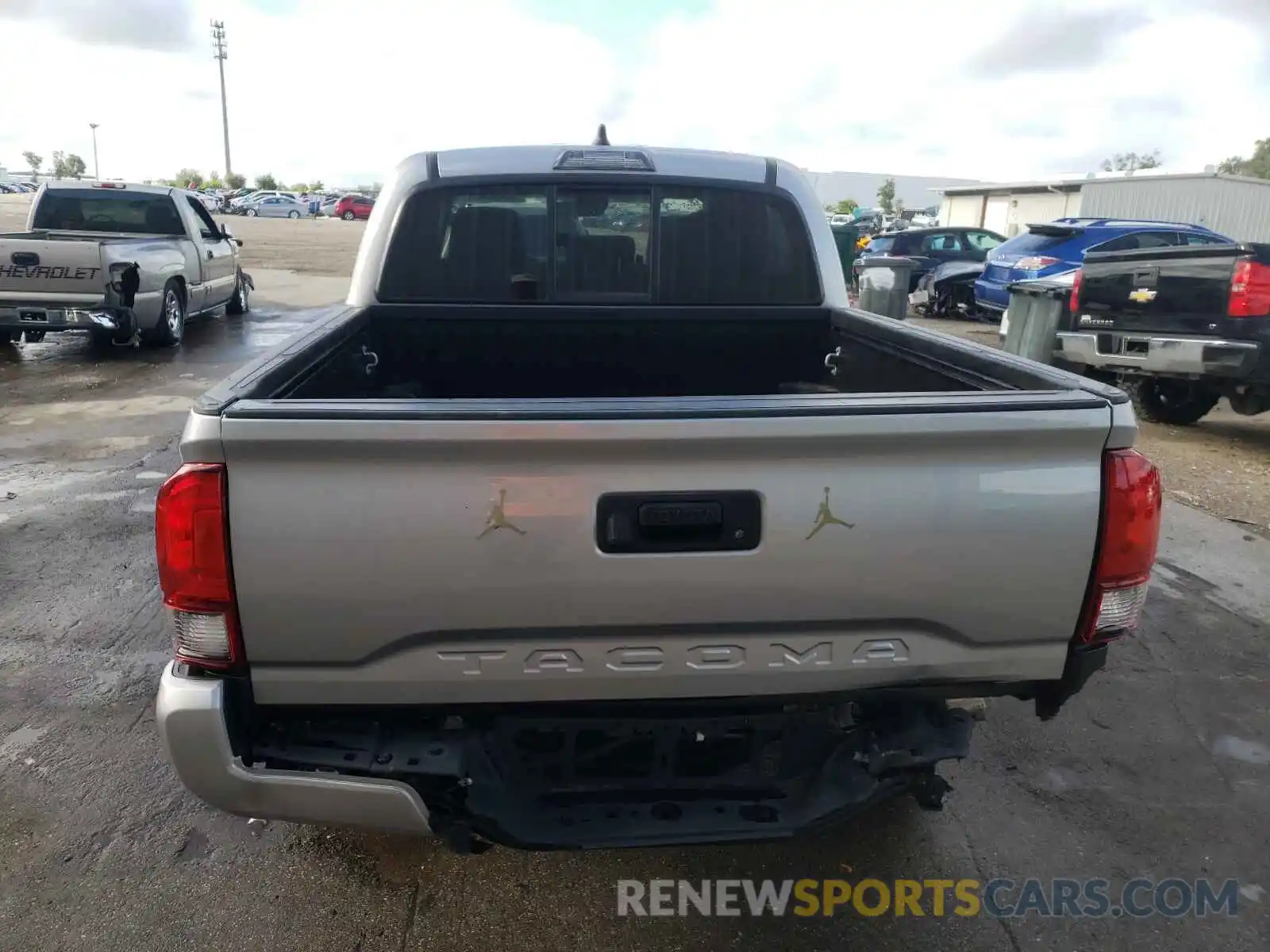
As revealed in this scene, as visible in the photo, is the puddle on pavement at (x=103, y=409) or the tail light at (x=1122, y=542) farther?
the puddle on pavement at (x=103, y=409)

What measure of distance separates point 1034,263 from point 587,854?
12.1 m

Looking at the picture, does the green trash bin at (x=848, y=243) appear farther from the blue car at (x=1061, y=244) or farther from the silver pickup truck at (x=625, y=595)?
the silver pickup truck at (x=625, y=595)

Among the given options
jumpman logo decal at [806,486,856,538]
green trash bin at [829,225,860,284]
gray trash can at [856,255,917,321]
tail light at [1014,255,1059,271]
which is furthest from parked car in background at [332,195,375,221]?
jumpman logo decal at [806,486,856,538]

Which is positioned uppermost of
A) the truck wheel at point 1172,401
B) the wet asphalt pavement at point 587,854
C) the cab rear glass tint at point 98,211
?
the cab rear glass tint at point 98,211

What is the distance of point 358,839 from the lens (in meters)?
2.91

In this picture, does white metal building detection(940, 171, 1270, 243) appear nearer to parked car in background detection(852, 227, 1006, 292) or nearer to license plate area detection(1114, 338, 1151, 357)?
parked car in background detection(852, 227, 1006, 292)

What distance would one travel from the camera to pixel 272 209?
190 feet

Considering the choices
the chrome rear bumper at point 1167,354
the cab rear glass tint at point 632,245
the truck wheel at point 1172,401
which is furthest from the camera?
the truck wheel at point 1172,401

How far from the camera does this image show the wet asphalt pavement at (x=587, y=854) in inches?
101

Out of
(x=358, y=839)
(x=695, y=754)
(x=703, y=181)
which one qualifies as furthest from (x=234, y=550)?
(x=703, y=181)

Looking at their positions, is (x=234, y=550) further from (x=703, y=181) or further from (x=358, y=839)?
(x=703, y=181)

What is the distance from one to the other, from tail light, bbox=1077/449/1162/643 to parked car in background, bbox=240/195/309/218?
61.6m

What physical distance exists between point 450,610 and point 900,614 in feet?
3.25

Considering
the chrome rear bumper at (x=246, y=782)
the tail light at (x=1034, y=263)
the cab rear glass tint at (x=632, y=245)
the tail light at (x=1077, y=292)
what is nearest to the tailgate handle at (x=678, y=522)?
the chrome rear bumper at (x=246, y=782)
